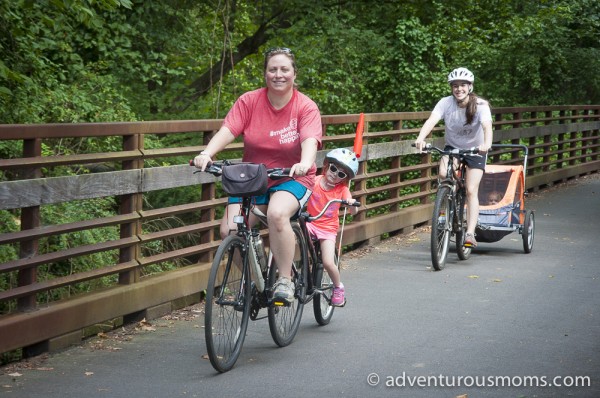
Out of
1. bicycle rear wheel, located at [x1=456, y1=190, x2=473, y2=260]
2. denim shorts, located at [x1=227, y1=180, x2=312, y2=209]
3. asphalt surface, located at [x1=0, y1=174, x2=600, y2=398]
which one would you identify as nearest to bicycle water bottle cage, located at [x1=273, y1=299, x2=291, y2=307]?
asphalt surface, located at [x1=0, y1=174, x2=600, y2=398]

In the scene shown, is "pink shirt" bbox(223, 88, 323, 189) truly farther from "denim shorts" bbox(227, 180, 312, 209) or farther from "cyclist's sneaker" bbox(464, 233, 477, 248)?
"cyclist's sneaker" bbox(464, 233, 477, 248)

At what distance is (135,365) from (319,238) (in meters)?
1.74

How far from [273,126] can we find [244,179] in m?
0.65

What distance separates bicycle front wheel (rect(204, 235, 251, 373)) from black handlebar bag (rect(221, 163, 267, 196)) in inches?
12.0

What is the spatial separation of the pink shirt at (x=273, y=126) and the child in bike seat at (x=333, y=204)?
781mm

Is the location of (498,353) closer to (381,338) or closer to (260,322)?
(381,338)

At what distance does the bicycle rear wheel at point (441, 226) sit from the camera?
11.0 m

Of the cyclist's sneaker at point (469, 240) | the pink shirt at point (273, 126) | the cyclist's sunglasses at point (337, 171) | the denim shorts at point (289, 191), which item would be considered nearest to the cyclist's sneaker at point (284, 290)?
the denim shorts at point (289, 191)

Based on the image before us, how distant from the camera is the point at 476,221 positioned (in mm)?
11625

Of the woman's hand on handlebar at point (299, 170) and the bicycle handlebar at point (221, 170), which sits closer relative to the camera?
the woman's hand on handlebar at point (299, 170)

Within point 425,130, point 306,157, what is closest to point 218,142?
point 306,157

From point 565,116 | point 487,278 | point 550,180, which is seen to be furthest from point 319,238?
point 565,116

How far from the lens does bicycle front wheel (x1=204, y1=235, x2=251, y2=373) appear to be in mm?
6668

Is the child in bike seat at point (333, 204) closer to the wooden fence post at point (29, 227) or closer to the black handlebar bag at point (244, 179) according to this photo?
the black handlebar bag at point (244, 179)
